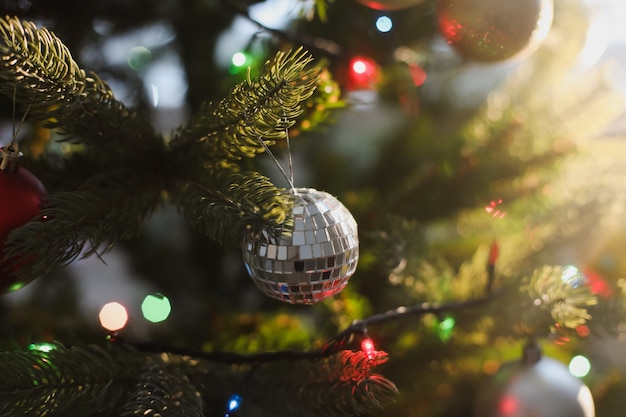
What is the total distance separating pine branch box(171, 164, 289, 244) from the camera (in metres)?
0.36

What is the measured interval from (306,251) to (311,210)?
0.10 ft

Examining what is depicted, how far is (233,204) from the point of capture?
374 mm

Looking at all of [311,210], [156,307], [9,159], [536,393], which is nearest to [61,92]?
[9,159]

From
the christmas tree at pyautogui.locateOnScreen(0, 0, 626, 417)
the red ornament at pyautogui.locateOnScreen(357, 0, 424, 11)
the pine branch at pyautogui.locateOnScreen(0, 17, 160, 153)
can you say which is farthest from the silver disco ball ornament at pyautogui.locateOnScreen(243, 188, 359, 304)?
the red ornament at pyautogui.locateOnScreen(357, 0, 424, 11)

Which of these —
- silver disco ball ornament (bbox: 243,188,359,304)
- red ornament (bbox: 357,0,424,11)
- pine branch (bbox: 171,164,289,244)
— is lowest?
silver disco ball ornament (bbox: 243,188,359,304)

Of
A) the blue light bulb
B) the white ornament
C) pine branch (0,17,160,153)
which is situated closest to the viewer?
pine branch (0,17,160,153)

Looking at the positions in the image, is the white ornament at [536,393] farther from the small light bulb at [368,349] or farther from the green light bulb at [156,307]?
the green light bulb at [156,307]

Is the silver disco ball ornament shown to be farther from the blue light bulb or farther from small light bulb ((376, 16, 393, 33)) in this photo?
small light bulb ((376, 16, 393, 33))

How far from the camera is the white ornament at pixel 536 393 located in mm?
543

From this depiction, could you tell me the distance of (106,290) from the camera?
1733mm

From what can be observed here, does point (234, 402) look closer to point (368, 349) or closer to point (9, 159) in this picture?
point (368, 349)

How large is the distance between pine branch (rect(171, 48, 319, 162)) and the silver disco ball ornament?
56mm

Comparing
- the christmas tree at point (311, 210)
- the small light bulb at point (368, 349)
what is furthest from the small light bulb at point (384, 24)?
the small light bulb at point (368, 349)

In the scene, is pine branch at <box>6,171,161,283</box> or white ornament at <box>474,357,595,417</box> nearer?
pine branch at <box>6,171,161,283</box>
